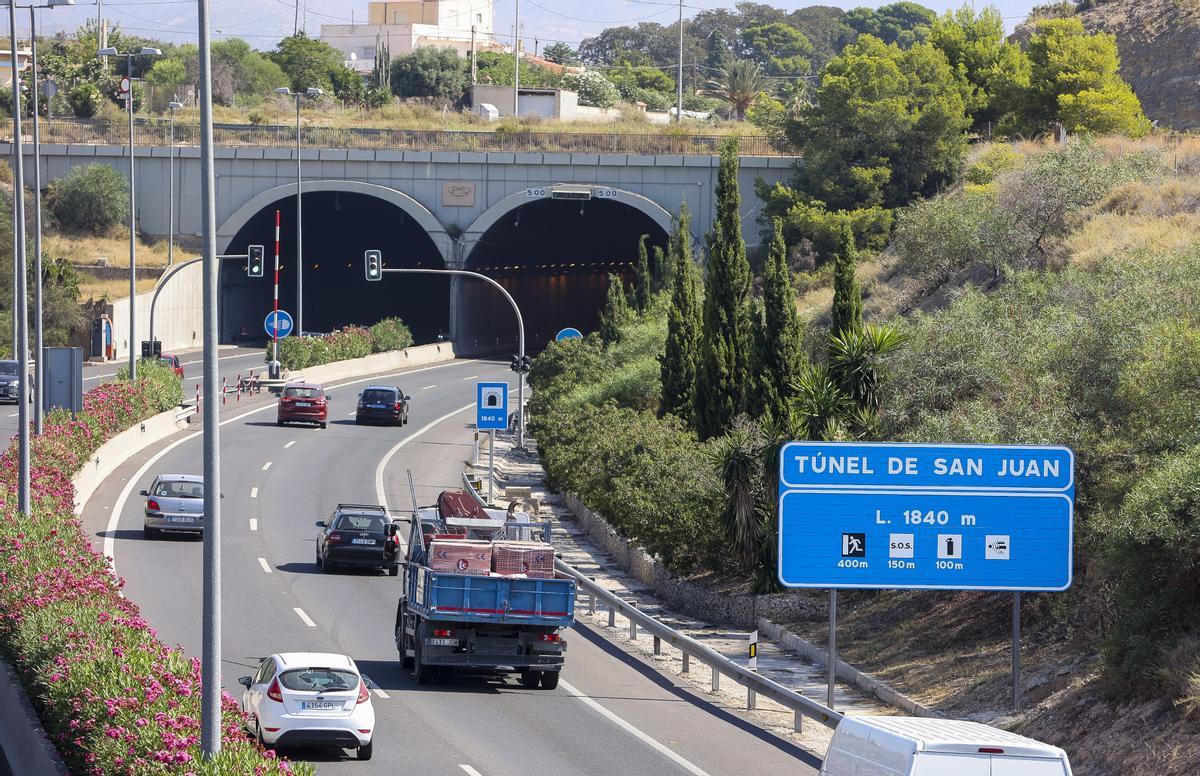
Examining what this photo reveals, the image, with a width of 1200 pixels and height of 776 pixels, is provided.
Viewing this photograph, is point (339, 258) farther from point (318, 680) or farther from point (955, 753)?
point (955, 753)

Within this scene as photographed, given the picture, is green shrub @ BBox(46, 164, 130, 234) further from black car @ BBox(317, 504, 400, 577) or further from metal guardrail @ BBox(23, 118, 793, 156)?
black car @ BBox(317, 504, 400, 577)

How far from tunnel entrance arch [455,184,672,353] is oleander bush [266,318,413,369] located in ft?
24.4

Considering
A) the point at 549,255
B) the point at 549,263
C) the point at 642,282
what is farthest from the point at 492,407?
the point at 549,263

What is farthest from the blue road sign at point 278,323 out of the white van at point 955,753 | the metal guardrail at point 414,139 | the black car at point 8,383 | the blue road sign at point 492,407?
the white van at point 955,753

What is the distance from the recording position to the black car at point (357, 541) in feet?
104

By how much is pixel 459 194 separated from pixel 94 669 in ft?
232

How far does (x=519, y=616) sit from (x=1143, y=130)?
50059mm

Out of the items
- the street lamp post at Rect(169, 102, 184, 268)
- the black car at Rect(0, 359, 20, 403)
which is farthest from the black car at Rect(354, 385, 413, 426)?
the street lamp post at Rect(169, 102, 184, 268)

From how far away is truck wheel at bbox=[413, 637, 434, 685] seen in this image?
71.9 feet

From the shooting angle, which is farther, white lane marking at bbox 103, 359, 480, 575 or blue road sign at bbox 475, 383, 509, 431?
blue road sign at bbox 475, 383, 509, 431

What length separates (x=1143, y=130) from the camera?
6275cm

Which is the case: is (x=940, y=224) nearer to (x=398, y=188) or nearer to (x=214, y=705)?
(x=214, y=705)

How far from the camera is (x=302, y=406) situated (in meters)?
54.9

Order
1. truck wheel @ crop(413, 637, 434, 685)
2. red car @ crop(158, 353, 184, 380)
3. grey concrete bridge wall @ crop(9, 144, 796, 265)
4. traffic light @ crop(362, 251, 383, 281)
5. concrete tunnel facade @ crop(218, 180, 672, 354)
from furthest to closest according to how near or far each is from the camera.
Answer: concrete tunnel facade @ crop(218, 180, 672, 354), grey concrete bridge wall @ crop(9, 144, 796, 265), traffic light @ crop(362, 251, 383, 281), red car @ crop(158, 353, 184, 380), truck wheel @ crop(413, 637, 434, 685)
